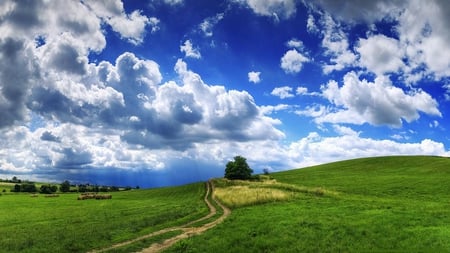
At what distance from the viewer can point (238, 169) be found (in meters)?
118

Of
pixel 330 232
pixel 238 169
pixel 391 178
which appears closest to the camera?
pixel 330 232

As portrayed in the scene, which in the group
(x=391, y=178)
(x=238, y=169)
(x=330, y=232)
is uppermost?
(x=238, y=169)

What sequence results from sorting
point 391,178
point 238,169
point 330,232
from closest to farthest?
point 330,232, point 391,178, point 238,169

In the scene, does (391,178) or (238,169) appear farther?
(238,169)

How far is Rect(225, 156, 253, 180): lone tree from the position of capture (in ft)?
384

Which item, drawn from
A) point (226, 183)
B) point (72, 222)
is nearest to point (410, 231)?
point (72, 222)

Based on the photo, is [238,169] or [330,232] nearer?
[330,232]

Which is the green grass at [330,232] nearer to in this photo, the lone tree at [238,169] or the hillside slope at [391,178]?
the hillside slope at [391,178]

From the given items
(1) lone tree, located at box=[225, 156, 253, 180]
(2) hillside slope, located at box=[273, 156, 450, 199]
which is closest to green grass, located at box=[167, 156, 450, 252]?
(2) hillside slope, located at box=[273, 156, 450, 199]

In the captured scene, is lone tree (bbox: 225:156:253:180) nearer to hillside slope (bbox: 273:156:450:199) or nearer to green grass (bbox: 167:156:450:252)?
hillside slope (bbox: 273:156:450:199)

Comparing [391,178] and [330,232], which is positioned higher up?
[391,178]

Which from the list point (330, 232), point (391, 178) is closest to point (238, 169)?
point (391, 178)

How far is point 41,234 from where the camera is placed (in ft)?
101

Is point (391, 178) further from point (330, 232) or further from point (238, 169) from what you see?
point (330, 232)
